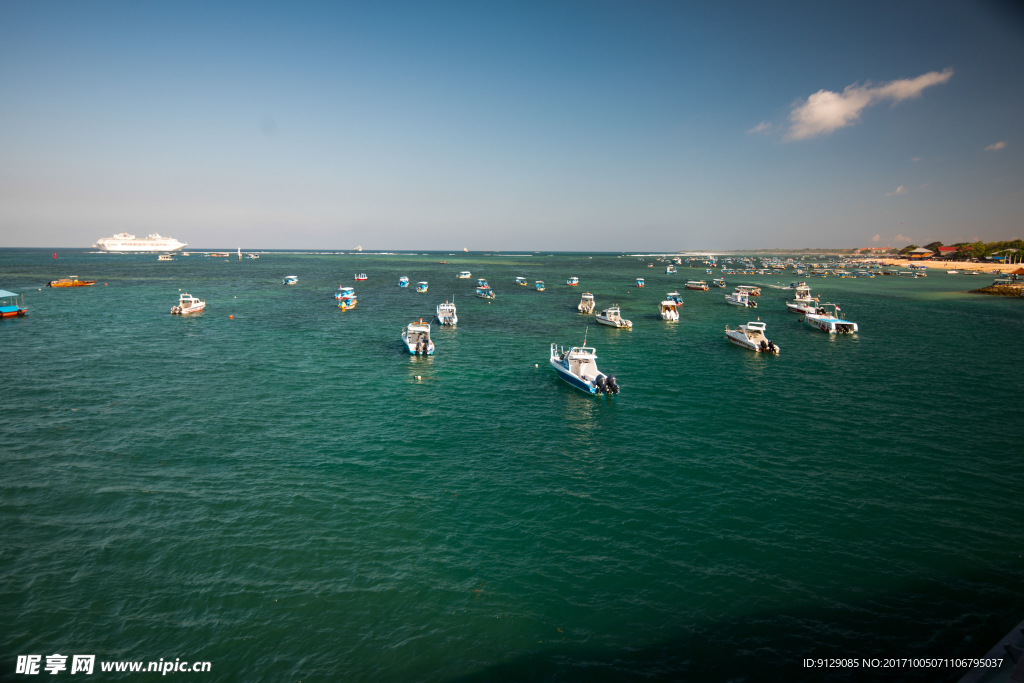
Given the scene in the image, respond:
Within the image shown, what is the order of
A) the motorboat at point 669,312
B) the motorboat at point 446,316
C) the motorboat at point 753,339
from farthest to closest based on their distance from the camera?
the motorboat at point 669,312
the motorboat at point 446,316
the motorboat at point 753,339

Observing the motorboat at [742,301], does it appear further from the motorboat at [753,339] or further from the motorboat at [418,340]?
the motorboat at [418,340]

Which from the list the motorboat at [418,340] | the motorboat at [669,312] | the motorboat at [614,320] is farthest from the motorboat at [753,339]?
the motorboat at [418,340]

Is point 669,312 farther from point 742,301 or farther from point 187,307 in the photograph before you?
point 187,307

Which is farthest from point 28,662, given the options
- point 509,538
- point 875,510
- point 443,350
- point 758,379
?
point 758,379

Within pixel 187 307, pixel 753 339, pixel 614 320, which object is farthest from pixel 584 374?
pixel 187 307

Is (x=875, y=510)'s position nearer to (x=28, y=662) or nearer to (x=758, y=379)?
(x=758, y=379)
